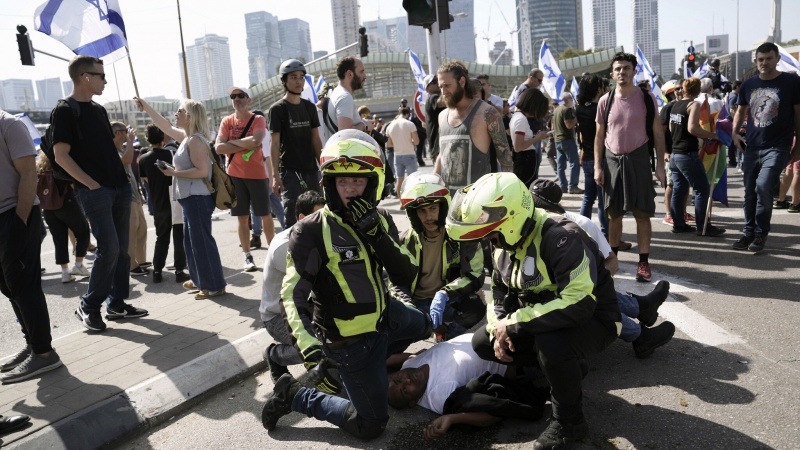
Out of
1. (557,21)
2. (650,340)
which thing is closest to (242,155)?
(650,340)

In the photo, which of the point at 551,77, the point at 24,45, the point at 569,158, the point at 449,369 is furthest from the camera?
the point at 24,45

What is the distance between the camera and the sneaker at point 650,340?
3.89 metres

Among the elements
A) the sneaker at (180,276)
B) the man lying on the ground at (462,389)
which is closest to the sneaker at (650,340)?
the man lying on the ground at (462,389)

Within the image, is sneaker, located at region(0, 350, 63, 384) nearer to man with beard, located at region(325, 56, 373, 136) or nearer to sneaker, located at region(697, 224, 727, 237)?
man with beard, located at region(325, 56, 373, 136)

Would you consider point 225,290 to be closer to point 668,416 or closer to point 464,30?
point 668,416

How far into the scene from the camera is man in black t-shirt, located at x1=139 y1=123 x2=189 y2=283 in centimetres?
713

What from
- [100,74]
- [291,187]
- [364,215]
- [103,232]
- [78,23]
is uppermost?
[78,23]

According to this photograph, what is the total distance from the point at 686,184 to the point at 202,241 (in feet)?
19.3

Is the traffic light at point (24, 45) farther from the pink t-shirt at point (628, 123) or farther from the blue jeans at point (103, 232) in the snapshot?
the pink t-shirt at point (628, 123)

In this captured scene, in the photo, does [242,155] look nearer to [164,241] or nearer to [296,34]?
[164,241]

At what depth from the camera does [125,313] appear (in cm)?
556

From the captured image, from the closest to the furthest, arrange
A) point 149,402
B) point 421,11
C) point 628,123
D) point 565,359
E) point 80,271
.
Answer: point 565,359
point 149,402
point 628,123
point 421,11
point 80,271

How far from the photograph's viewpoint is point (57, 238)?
7.44m

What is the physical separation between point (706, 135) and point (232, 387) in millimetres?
6180
